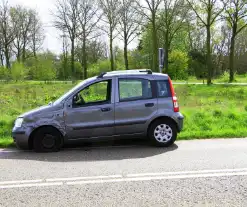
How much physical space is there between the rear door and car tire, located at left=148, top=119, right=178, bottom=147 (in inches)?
8.3

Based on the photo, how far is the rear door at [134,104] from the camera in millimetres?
6777

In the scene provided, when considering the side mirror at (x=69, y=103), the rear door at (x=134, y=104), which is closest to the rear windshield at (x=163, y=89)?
the rear door at (x=134, y=104)

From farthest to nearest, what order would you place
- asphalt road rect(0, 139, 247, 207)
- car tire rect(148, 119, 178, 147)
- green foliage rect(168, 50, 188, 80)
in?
green foliage rect(168, 50, 188, 80)
car tire rect(148, 119, 178, 147)
asphalt road rect(0, 139, 247, 207)

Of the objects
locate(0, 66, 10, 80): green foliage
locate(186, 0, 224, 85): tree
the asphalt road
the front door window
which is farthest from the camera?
locate(0, 66, 10, 80): green foliage

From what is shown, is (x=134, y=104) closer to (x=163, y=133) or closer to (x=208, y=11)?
(x=163, y=133)

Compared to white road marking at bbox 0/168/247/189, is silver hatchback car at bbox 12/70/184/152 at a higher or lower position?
higher

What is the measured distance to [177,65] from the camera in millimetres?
43219

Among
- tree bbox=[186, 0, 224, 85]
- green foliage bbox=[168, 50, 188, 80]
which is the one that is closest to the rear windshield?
tree bbox=[186, 0, 224, 85]

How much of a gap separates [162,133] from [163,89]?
3.41 feet

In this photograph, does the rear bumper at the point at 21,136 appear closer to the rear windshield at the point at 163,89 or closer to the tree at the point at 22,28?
the rear windshield at the point at 163,89

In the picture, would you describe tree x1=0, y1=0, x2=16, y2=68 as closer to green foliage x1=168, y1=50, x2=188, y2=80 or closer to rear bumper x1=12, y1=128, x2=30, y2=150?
green foliage x1=168, y1=50, x2=188, y2=80

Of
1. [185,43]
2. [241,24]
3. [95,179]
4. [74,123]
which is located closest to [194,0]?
[241,24]

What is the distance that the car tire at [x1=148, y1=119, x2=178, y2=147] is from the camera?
6.89 meters

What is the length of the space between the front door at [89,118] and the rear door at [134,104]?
0.18 metres
